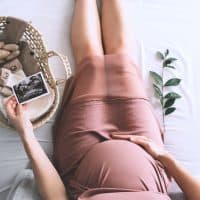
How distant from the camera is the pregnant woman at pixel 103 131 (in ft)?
3.86

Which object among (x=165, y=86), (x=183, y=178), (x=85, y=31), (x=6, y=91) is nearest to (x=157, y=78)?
(x=165, y=86)

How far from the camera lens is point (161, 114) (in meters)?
1.52

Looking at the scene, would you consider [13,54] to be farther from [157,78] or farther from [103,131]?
[157,78]

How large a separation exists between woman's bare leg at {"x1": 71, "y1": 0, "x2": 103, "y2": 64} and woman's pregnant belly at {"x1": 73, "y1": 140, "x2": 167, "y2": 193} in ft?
1.21

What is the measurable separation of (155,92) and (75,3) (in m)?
0.48

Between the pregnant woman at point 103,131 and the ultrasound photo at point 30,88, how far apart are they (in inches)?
1.5

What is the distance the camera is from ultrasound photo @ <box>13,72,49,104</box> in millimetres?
1383

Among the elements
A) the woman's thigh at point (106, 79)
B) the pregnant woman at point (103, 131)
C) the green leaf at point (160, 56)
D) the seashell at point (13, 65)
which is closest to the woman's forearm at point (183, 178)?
the pregnant woman at point (103, 131)

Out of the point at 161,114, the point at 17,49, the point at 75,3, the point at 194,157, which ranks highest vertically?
the point at 75,3

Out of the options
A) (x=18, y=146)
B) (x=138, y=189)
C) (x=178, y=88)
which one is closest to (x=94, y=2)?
(x=178, y=88)

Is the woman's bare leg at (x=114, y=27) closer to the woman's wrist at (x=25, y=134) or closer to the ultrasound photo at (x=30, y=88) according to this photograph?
the ultrasound photo at (x=30, y=88)

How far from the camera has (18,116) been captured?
1.28 m

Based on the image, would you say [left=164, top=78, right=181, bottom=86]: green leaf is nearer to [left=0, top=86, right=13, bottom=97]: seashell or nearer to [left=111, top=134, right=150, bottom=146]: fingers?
[left=111, top=134, right=150, bottom=146]: fingers

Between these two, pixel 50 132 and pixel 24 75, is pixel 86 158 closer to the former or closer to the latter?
pixel 50 132
